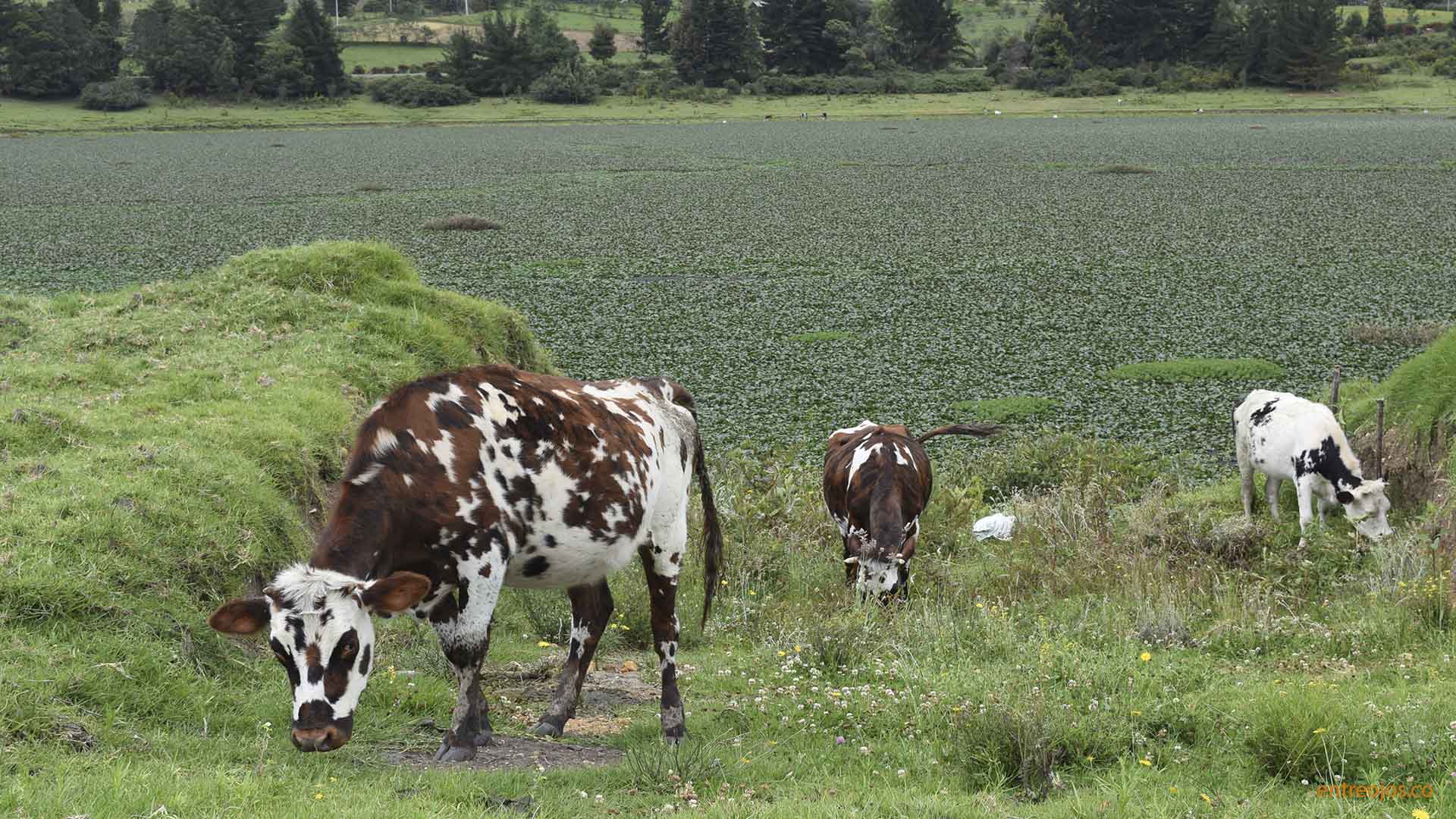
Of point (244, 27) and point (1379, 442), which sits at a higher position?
point (244, 27)

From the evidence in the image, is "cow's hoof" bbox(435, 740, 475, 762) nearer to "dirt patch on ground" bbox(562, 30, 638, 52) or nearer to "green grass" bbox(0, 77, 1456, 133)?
"green grass" bbox(0, 77, 1456, 133)

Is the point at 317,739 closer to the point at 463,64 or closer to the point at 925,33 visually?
the point at 463,64

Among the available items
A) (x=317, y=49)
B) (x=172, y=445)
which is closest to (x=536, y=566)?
(x=172, y=445)

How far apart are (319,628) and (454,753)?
99 centimetres

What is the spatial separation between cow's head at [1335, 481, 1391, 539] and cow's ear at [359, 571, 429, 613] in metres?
7.87

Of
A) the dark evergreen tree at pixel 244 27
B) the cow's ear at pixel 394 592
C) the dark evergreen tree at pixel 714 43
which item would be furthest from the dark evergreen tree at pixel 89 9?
the cow's ear at pixel 394 592

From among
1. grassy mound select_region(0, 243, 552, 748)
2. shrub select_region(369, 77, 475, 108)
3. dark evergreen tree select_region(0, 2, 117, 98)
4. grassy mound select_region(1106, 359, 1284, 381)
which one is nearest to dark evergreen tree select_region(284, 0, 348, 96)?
shrub select_region(369, 77, 475, 108)

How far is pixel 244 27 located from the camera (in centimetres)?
8094

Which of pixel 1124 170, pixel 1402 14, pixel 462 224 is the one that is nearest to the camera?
pixel 462 224

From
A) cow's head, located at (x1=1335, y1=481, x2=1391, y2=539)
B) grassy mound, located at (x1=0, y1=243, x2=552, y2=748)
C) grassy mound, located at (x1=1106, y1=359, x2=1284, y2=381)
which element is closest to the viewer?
grassy mound, located at (x1=0, y1=243, x2=552, y2=748)

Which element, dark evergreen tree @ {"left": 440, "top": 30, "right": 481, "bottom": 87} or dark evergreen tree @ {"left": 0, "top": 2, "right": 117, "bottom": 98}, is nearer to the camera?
dark evergreen tree @ {"left": 0, "top": 2, "right": 117, "bottom": 98}

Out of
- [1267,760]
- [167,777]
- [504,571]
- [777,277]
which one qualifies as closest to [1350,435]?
[1267,760]

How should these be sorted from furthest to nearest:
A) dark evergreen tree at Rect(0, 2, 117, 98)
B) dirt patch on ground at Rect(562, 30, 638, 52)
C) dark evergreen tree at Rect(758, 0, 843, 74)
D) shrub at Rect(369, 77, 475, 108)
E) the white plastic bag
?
dirt patch on ground at Rect(562, 30, 638, 52) < dark evergreen tree at Rect(758, 0, 843, 74) < shrub at Rect(369, 77, 475, 108) < dark evergreen tree at Rect(0, 2, 117, 98) < the white plastic bag

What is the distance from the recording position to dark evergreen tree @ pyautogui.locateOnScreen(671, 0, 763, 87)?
279ft
